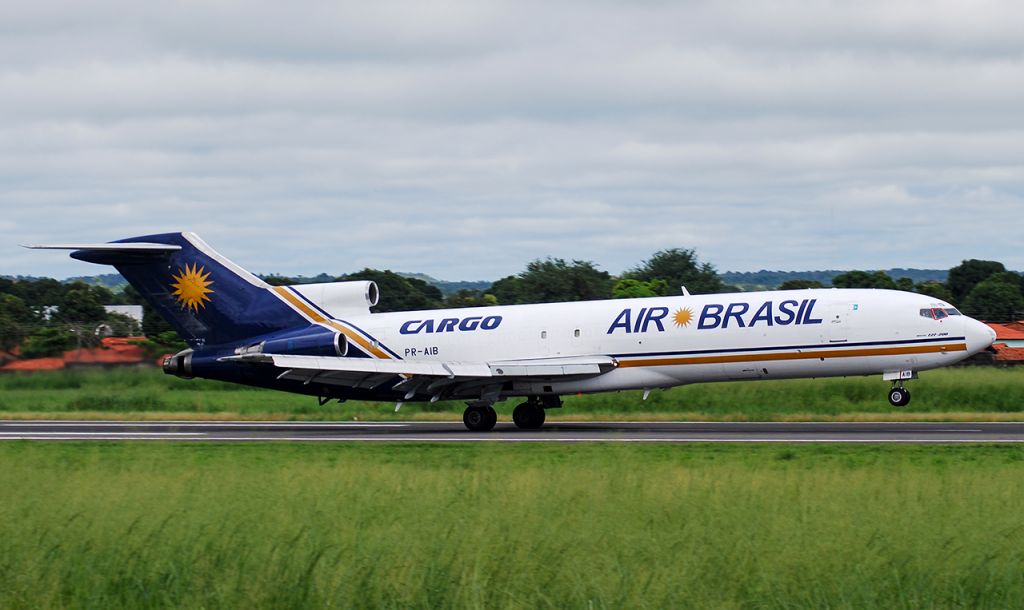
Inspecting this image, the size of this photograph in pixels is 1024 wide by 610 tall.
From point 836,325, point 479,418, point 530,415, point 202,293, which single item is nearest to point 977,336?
point 836,325

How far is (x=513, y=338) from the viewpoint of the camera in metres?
32.1

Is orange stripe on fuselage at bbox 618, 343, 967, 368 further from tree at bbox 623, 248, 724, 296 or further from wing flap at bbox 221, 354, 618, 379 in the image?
tree at bbox 623, 248, 724, 296

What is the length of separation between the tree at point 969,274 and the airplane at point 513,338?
2432 inches

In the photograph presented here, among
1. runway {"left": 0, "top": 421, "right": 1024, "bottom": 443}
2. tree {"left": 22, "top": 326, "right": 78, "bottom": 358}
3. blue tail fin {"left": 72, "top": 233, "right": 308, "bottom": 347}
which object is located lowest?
runway {"left": 0, "top": 421, "right": 1024, "bottom": 443}

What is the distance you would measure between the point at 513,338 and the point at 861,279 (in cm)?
4574

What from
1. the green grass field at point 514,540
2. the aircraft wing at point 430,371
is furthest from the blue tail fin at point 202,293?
the green grass field at point 514,540

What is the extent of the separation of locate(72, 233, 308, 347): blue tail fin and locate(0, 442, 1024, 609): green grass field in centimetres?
1696

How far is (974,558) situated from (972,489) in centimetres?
402

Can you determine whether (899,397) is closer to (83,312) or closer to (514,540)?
(514,540)

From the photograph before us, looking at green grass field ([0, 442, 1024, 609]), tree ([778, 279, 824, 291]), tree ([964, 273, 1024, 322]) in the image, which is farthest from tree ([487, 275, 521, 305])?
green grass field ([0, 442, 1024, 609])

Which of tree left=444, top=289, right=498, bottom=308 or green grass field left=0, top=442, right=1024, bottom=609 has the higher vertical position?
tree left=444, top=289, right=498, bottom=308

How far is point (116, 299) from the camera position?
103 m

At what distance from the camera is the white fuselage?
96.6 ft

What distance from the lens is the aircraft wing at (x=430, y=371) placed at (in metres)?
30.2
